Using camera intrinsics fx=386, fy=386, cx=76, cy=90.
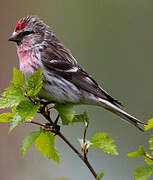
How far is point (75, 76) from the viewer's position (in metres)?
2.82

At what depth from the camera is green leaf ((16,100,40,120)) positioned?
5.64ft

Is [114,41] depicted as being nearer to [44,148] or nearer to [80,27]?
[80,27]

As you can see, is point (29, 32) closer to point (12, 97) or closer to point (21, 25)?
point (21, 25)

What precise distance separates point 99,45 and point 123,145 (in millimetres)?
1219

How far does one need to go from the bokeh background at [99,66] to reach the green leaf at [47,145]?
6.80ft

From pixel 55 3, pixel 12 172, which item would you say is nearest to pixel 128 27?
pixel 55 3

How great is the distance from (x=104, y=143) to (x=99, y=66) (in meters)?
2.69

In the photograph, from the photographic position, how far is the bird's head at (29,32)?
284 cm

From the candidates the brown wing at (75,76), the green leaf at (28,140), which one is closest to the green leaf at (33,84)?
the green leaf at (28,140)

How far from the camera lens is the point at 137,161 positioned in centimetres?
394

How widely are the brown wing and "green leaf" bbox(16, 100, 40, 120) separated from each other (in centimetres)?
94

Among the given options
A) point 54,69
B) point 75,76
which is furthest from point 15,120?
point 75,76

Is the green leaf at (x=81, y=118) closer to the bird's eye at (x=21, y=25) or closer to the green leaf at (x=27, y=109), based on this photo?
the green leaf at (x=27, y=109)

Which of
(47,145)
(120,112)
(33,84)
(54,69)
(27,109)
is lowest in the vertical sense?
(120,112)
